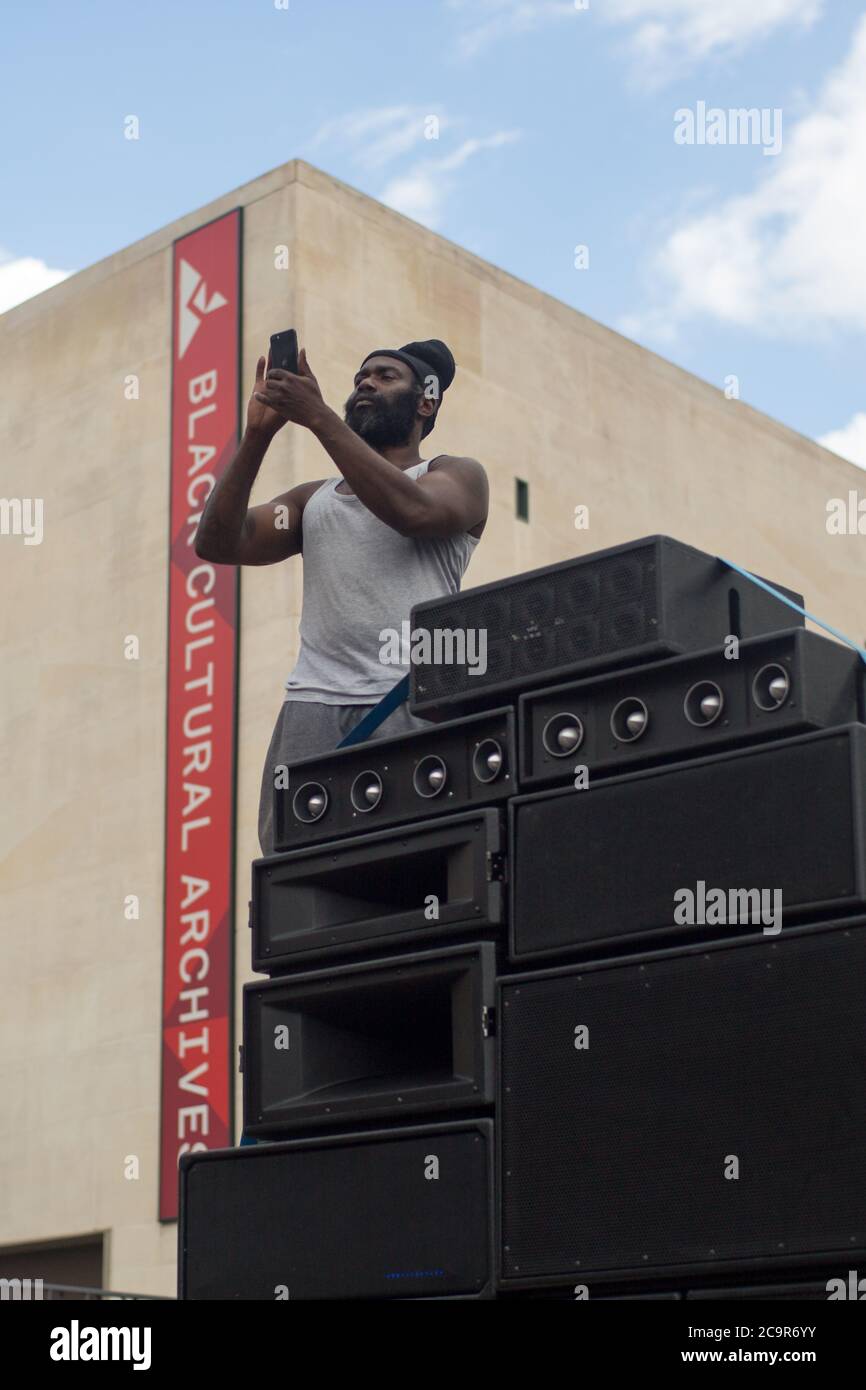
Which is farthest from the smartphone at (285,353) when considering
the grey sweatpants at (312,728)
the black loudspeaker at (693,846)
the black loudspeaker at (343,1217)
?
the black loudspeaker at (343,1217)

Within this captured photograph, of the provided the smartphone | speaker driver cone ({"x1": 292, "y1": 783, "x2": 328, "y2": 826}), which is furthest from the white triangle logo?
speaker driver cone ({"x1": 292, "y1": 783, "x2": 328, "y2": 826})

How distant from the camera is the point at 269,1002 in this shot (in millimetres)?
3391

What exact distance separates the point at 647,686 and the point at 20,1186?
10.00 metres

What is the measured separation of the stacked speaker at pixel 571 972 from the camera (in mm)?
2789

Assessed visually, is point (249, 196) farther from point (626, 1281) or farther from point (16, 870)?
point (626, 1281)

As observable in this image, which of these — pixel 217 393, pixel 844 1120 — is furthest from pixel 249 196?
pixel 844 1120

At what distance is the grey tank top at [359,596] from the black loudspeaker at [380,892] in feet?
1.43

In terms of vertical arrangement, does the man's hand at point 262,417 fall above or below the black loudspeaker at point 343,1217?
above

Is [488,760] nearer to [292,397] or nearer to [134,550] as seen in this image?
[292,397]

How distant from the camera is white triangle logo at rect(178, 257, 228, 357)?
42.1ft

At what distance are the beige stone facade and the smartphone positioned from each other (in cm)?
803

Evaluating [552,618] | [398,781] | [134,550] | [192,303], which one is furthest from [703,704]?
[192,303]

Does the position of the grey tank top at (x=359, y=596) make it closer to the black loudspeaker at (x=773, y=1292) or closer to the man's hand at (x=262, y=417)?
the man's hand at (x=262, y=417)
